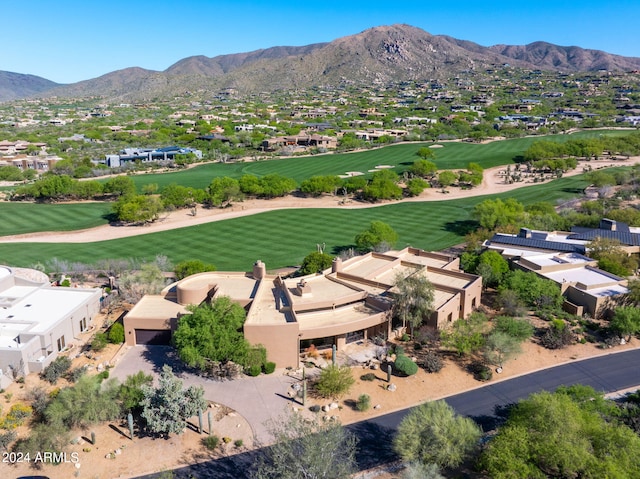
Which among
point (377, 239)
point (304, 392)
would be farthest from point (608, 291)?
point (304, 392)

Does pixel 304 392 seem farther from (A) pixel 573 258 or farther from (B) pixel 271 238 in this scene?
(B) pixel 271 238

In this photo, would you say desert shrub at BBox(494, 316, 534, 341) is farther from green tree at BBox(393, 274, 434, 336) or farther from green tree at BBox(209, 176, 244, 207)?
green tree at BBox(209, 176, 244, 207)

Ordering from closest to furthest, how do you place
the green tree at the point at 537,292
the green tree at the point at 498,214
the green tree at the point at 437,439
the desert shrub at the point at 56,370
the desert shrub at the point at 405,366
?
the green tree at the point at 437,439 < the desert shrub at the point at 56,370 < the desert shrub at the point at 405,366 < the green tree at the point at 537,292 < the green tree at the point at 498,214

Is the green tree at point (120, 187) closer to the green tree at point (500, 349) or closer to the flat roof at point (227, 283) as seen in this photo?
the flat roof at point (227, 283)

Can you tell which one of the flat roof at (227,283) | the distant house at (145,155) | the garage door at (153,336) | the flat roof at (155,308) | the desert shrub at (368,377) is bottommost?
the desert shrub at (368,377)

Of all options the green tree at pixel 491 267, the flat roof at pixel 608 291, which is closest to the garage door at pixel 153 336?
the green tree at pixel 491 267

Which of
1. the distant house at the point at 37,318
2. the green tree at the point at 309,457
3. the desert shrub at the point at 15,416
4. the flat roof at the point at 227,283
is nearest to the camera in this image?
the green tree at the point at 309,457

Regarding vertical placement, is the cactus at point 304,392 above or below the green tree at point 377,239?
below

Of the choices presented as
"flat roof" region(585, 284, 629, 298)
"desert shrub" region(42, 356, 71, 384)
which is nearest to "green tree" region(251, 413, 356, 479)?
"desert shrub" region(42, 356, 71, 384)
